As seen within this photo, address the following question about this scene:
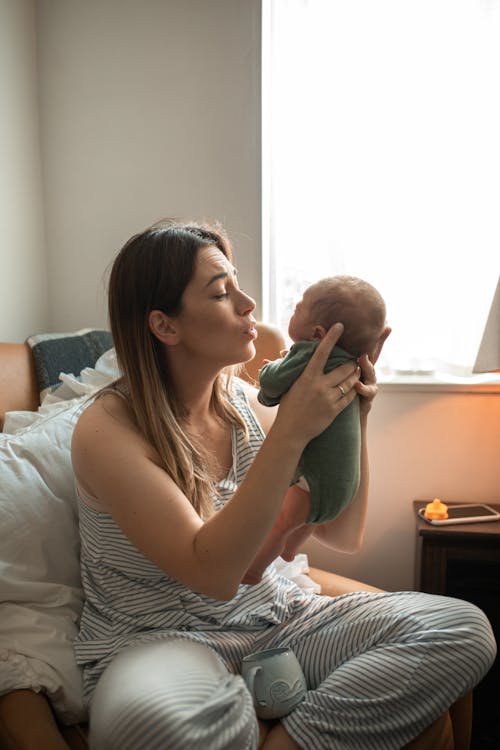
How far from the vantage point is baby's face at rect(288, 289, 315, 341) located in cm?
120

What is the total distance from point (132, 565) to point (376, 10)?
1.76 m

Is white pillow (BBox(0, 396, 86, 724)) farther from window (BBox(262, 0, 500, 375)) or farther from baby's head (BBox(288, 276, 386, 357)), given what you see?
window (BBox(262, 0, 500, 375))

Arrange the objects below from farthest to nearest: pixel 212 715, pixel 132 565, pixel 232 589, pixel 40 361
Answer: pixel 40 361
pixel 132 565
pixel 232 589
pixel 212 715

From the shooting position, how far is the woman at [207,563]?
1.13 m

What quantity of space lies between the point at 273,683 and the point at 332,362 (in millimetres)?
558

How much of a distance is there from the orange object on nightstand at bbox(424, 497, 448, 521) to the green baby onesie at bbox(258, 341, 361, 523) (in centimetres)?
87

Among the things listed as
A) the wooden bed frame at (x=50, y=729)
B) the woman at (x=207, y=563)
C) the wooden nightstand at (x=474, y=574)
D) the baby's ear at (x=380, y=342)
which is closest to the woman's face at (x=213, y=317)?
the woman at (x=207, y=563)

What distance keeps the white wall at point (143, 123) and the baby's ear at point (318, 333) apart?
42.1 inches

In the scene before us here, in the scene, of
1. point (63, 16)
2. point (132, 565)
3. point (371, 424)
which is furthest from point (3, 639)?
point (63, 16)

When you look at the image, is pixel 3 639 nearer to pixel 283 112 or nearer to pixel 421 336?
pixel 421 336

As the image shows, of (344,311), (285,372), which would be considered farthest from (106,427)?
(344,311)

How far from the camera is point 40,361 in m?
1.90

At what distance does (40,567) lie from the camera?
1387 millimetres

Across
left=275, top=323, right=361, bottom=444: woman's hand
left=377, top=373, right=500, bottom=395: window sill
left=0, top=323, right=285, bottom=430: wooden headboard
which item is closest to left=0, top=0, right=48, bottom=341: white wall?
left=0, top=323, right=285, bottom=430: wooden headboard
